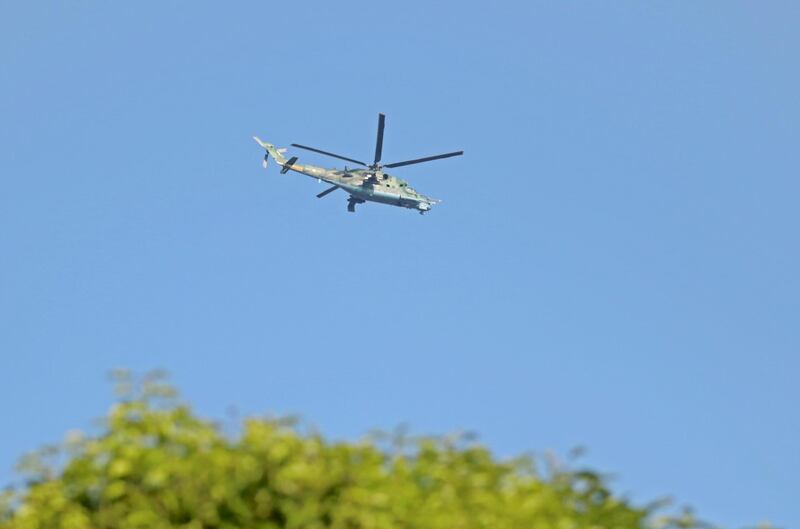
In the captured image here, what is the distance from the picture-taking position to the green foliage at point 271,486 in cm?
1530

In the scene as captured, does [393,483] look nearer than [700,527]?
Yes

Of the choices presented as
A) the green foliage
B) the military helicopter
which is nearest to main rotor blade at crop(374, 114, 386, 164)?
the military helicopter

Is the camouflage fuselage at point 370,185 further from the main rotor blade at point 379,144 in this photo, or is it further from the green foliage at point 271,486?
the green foliage at point 271,486

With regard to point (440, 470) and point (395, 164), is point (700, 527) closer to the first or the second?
point (440, 470)

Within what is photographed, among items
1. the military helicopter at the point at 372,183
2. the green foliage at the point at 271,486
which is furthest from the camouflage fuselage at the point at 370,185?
the green foliage at the point at 271,486

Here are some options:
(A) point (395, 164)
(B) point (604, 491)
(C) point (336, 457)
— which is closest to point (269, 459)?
(C) point (336, 457)

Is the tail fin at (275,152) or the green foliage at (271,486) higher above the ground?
the tail fin at (275,152)

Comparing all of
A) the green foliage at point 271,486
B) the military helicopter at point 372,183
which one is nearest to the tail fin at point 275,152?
the military helicopter at point 372,183

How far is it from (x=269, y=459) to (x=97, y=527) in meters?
2.54

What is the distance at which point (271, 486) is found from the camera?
620 inches

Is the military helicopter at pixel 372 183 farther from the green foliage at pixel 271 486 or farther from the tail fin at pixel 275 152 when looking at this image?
the green foliage at pixel 271 486

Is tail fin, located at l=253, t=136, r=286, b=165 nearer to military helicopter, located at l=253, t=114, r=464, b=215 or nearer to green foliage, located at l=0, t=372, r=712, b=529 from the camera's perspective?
military helicopter, located at l=253, t=114, r=464, b=215

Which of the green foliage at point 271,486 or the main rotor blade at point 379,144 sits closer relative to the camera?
the green foliage at point 271,486

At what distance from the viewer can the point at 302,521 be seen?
15.1 m
